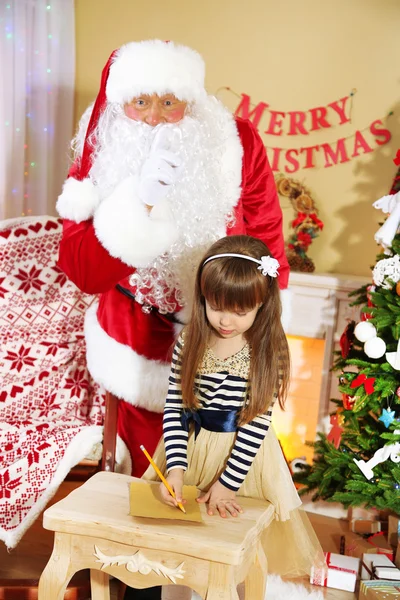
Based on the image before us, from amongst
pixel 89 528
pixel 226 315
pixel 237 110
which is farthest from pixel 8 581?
pixel 237 110

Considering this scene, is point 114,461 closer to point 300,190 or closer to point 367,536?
point 367,536

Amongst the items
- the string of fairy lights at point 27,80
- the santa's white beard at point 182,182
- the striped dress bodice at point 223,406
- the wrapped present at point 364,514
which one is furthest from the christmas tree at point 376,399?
the string of fairy lights at point 27,80

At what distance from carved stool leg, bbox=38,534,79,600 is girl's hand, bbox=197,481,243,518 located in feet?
1.13

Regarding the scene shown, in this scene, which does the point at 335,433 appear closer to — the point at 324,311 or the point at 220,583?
the point at 324,311

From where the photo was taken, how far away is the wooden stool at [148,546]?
1526 mm

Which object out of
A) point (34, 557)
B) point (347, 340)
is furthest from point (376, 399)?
point (34, 557)

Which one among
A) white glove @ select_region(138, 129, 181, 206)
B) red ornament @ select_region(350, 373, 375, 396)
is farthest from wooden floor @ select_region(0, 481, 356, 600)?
white glove @ select_region(138, 129, 181, 206)

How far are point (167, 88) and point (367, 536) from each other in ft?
6.88

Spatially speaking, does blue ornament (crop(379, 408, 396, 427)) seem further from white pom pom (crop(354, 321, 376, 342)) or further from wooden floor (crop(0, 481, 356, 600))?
wooden floor (crop(0, 481, 356, 600))

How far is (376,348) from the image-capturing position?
95.0 inches

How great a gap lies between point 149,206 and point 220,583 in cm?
101

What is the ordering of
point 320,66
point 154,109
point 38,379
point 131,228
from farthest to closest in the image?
1. point 320,66
2. point 38,379
3. point 154,109
4. point 131,228

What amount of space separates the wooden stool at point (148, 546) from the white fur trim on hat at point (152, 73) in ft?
3.76

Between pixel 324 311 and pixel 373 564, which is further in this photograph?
pixel 324 311
